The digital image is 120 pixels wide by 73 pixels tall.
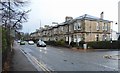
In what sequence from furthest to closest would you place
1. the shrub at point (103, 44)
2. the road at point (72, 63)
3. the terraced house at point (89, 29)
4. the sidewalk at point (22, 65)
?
the terraced house at point (89, 29) → the shrub at point (103, 44) → the road at point (72, 63) → the sidewalk at point (22, 65)

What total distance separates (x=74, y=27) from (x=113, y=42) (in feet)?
52.0

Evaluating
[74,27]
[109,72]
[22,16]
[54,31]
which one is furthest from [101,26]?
[109,72]

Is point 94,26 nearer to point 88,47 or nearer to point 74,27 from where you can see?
point 74,27

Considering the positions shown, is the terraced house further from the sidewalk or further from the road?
the sidewalk

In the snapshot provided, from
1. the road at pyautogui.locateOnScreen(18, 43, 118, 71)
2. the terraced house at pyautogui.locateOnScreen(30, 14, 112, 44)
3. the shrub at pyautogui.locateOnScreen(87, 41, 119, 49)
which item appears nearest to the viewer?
the road at pyautogui.locateOnScreen(18, 43, 118, 71)

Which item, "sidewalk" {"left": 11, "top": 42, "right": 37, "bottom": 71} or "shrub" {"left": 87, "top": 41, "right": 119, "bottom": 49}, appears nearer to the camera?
"sidewalk" {"left": 11, "top": 42, "right": 37, "bottom": 71}

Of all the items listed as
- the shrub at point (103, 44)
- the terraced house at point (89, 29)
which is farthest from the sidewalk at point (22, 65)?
the terraced house at point (89, 29)

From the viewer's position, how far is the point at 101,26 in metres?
70.2

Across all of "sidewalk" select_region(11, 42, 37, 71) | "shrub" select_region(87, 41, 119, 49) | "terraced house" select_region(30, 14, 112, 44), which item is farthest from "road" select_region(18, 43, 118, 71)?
"terraced house" select_region(30, 14, 112, 44)

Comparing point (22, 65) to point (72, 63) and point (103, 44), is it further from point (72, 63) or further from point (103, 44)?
point (103, 44)

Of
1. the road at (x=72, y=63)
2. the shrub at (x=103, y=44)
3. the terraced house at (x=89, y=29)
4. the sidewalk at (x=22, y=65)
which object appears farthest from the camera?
the terraced house at (x=89, y=29)

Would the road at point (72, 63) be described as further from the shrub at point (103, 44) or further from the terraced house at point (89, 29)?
the terraced house at point (89, 29)

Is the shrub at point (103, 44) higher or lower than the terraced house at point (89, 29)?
lower

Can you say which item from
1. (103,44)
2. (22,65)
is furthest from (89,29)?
(22,65)
